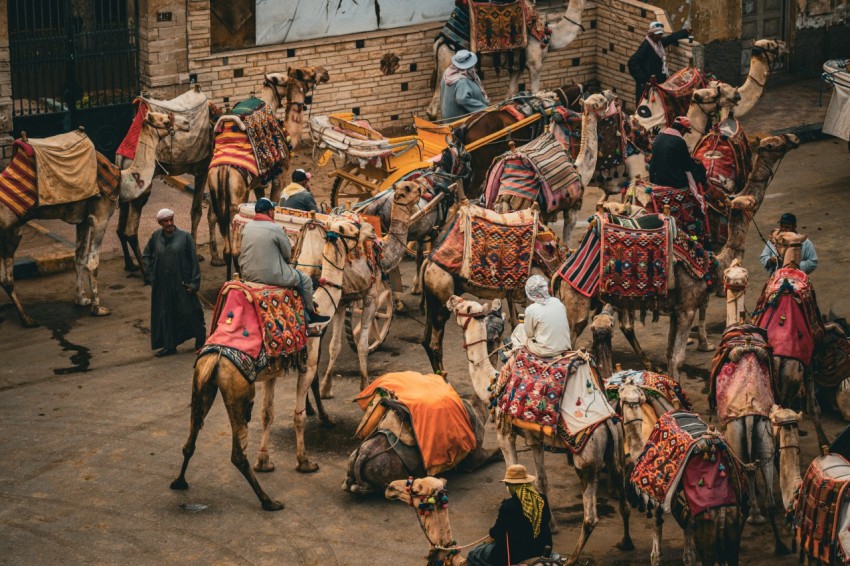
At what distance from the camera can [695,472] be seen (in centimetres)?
969

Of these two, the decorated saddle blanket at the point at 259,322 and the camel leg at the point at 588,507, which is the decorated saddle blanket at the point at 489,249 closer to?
the decorated saddle blanket at the point at 259,322

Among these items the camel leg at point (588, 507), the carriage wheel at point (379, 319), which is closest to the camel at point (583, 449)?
the camel leg at point (588, 507)

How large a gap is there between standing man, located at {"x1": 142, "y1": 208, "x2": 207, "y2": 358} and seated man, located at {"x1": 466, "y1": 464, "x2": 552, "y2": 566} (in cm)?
624

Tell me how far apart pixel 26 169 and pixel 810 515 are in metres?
9.10

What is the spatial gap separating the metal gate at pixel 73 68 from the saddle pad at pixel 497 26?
459 centimetres

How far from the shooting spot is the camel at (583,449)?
1048 centimetres

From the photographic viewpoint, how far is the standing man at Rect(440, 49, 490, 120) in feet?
57.6

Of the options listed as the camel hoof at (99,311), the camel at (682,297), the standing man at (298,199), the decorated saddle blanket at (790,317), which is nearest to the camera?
the decorated saddle blanket at (790,317)

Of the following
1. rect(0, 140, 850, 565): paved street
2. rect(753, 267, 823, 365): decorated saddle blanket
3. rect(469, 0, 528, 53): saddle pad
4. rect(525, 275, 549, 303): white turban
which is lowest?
rect(0, 140, 850, 565): paved street

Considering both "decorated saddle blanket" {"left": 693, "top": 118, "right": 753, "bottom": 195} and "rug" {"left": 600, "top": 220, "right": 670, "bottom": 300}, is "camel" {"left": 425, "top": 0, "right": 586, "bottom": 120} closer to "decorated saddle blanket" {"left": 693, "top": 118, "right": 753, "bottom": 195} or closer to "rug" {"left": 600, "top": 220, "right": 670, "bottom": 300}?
"decorated saddle blanket" {"left": 693, "top": 118, "right": 753, "bottom": 195}

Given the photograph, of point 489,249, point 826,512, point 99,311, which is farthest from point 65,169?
point 826,512

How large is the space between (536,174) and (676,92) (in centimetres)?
367

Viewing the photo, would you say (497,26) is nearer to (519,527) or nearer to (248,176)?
(248,176)

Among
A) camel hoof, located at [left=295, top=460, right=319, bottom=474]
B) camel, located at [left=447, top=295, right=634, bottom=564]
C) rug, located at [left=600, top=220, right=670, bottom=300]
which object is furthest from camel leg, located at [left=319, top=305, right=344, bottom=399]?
rug, located at [left=600, top=220, right=670, bottom=300]
